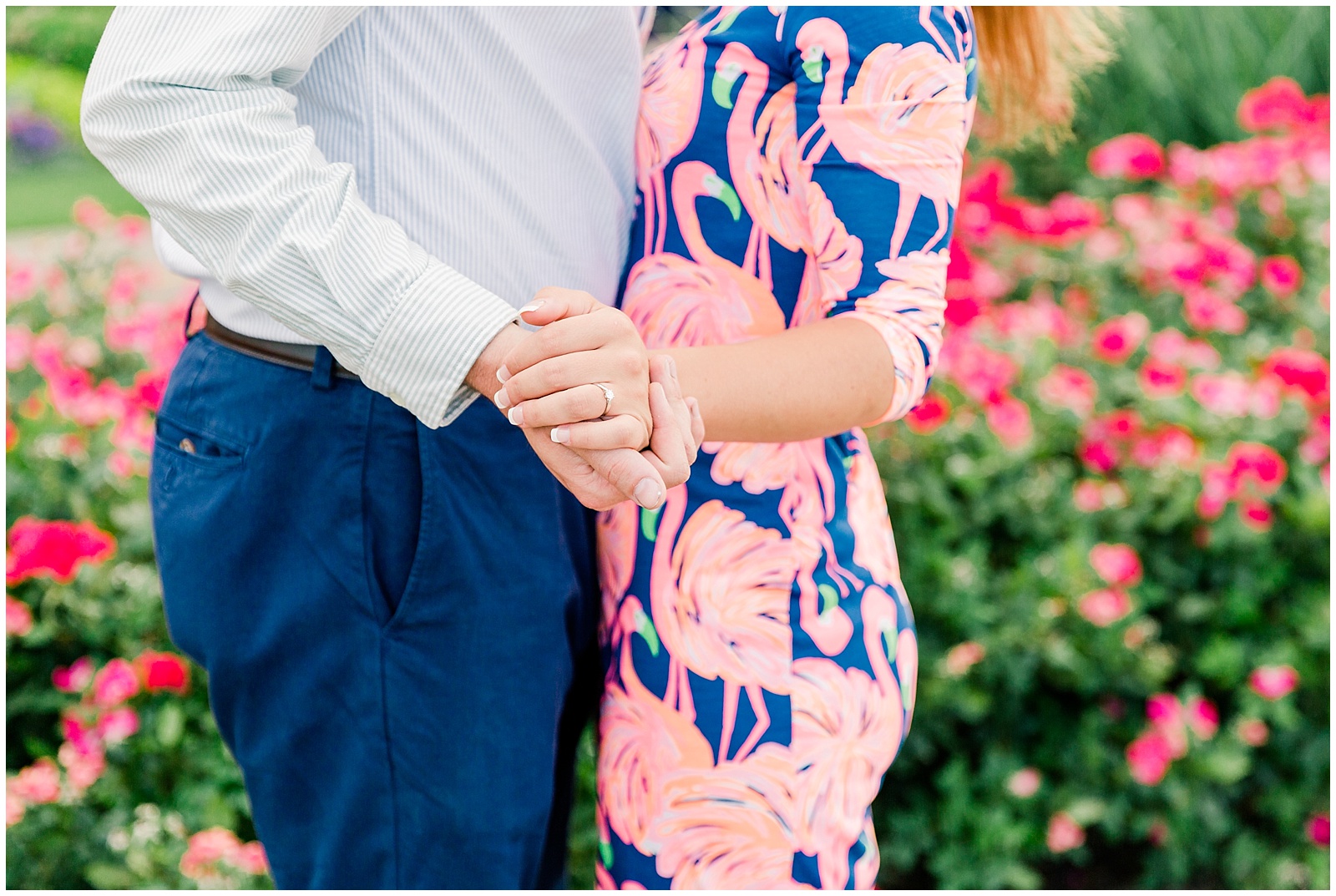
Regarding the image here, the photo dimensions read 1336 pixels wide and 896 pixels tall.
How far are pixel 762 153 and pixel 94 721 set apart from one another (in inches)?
66.5

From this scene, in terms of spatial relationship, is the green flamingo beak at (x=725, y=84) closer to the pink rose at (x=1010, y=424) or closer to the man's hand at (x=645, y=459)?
the man's hand at (x=645, y=459)

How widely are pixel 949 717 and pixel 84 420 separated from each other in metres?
1.96

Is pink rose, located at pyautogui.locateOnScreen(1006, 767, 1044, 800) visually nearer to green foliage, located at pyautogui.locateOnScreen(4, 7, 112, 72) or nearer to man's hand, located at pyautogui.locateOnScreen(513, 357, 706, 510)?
man's hand, located at pyautogui.locateOnScreen(513, 357, 706, 510)

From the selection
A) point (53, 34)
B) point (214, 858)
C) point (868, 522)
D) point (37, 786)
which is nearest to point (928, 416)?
point (868, 522)

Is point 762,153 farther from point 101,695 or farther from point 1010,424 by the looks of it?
point 101,695

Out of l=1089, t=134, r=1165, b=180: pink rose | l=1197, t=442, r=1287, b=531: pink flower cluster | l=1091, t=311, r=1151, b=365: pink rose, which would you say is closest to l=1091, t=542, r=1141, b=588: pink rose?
l=1197, t=442, r=1287, b=531: pink flower cluster

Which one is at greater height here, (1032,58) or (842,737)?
(1032,58)

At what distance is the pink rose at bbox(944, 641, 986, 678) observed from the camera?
2.14 metres

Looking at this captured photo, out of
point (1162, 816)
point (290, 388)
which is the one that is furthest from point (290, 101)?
point (1162, 816)

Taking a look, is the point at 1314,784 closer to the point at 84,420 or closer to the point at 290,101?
the point at 290,101

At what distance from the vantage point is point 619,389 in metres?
0.94

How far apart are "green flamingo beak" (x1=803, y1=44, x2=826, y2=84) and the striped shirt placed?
0.23m

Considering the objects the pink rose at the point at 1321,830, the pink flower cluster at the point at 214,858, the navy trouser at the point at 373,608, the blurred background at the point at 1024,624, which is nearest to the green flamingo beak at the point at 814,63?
the navy trouser at the point at 373,608

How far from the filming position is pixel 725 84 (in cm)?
110
